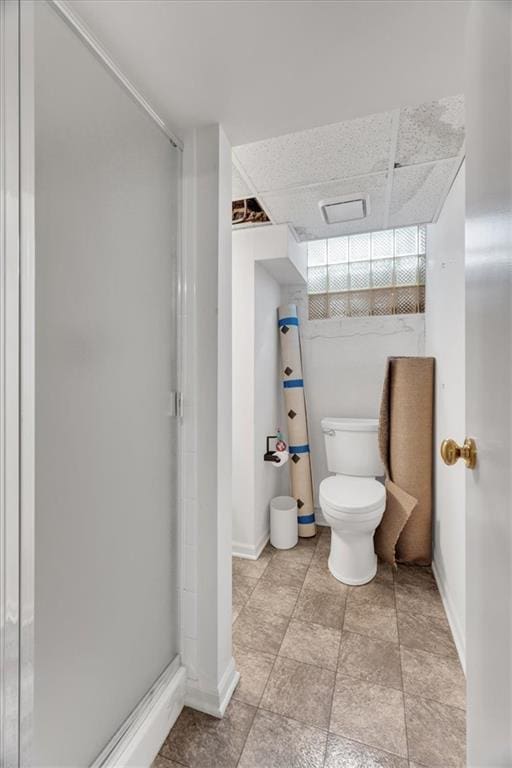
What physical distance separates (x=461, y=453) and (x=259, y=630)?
142cm

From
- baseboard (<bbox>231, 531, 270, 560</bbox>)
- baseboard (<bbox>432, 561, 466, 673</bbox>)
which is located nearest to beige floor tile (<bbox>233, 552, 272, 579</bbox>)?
baseboard (<bbox>231, 531, 270, 560</bbox>)

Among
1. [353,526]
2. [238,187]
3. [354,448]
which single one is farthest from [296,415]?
[238,187]

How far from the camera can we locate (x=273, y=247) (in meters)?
2.27

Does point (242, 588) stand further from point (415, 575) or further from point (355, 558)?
point (415, 575)

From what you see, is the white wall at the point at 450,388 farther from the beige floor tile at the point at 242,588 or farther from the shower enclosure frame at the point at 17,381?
the shower enclosure frame at the point at 17,381

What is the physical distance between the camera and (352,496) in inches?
80.6

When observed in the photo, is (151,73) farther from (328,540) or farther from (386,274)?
(328,540)

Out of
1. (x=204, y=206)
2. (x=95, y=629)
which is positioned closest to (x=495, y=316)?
(x=204, y=206)

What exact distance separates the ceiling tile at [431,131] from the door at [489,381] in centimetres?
65

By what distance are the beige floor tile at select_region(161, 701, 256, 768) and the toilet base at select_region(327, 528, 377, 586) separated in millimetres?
943

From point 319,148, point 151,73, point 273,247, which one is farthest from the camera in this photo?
point 273,247

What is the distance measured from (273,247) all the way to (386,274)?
95 centimetres

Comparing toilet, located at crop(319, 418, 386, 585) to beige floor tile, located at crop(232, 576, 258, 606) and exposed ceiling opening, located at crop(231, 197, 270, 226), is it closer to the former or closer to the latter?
beige floor tile, located at crop(232, 576, 258, 606)

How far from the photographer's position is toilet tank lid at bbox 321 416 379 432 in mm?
2389
